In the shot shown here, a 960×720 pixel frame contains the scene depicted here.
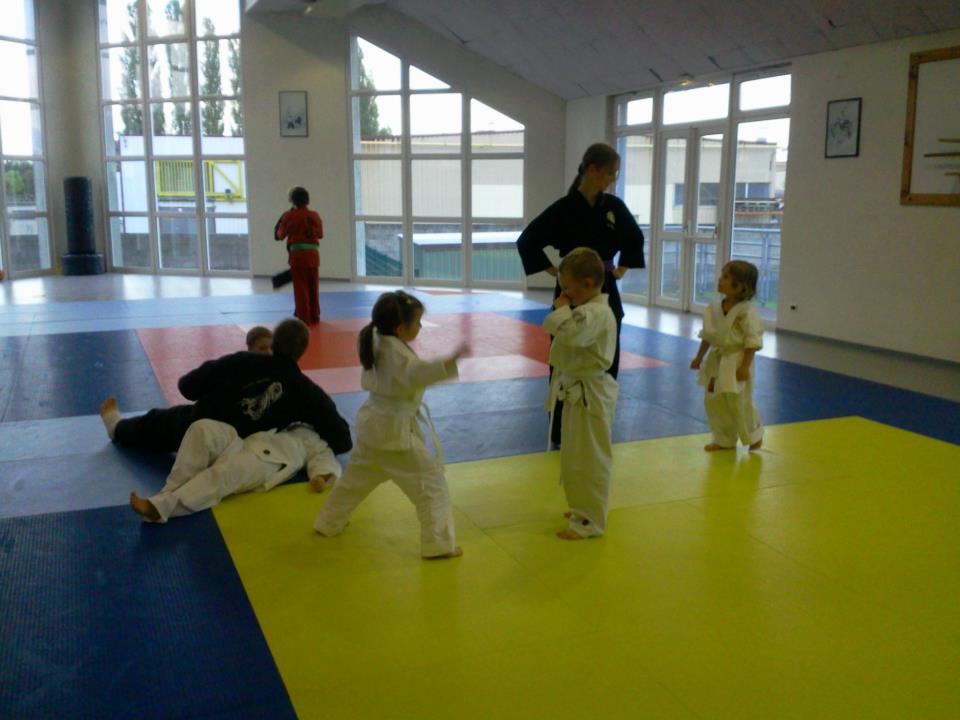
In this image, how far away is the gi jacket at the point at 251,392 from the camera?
3.91 metres

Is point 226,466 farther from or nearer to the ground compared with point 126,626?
farther from the ground

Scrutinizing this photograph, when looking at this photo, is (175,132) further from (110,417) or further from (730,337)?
(730,337)

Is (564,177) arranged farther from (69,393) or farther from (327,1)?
(69,393)

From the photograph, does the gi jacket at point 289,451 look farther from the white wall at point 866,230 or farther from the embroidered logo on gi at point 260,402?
the white wall at point 866,230

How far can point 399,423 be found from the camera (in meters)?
3.08

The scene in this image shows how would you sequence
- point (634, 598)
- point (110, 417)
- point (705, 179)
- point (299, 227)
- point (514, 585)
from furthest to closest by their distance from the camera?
1. point (705, 179)
2. point (299, 227)
3. point (110, 417)
4. point (514, 585)
5. point (634, 598)

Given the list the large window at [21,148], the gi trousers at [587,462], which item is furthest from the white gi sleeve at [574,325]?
the large window at [21,148]

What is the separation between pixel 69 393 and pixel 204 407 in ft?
8.05

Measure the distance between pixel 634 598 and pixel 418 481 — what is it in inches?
34.0

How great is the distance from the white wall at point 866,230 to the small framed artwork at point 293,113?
7.60 m

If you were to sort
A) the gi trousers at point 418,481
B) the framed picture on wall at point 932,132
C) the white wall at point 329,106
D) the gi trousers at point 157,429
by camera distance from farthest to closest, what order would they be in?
the white wall at point 329,106 → the framed picture on wall at point 932,132 → the gi trousers at point 157,429 → the gi trousers at point 418,481

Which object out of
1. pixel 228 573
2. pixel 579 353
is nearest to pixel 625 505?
pixel 579 353

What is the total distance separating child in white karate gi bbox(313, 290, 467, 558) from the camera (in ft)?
9.95

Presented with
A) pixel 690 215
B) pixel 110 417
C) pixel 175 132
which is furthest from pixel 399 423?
pixel 175 132
